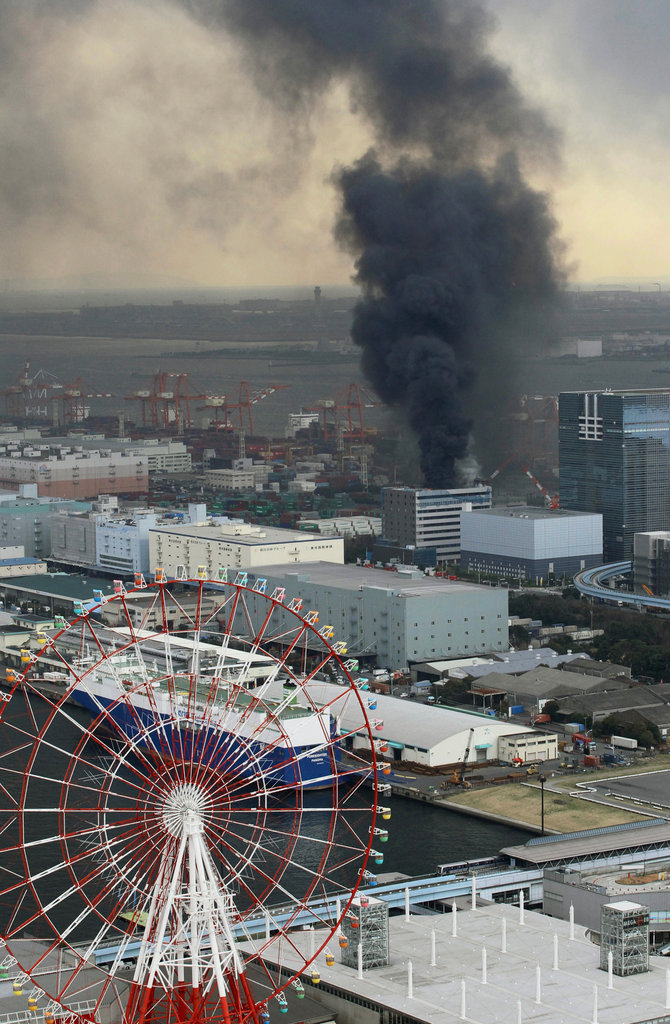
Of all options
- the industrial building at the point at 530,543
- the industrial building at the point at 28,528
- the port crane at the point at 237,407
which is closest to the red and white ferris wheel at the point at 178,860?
the industrial building at the point at 530,543

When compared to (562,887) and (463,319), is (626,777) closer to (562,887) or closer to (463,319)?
(562,887)

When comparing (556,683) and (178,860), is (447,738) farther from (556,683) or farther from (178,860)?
(178,860)

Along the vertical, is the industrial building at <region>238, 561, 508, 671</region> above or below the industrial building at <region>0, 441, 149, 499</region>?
below

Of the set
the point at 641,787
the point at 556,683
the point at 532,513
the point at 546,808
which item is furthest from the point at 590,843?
the point at 532,513

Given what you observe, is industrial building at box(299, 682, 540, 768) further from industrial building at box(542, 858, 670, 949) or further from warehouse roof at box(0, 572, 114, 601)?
warehouse roof at box(0, 572, 114, 601)

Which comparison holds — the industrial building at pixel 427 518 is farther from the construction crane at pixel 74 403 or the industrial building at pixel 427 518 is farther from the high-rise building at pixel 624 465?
the construction crane at pixel 74 403

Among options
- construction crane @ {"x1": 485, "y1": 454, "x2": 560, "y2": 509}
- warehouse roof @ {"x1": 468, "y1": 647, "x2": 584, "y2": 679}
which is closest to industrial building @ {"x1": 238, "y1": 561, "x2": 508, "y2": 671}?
warehouse roof @ {"x1": 468, "y1": 647, "x2": 584, "y2": 679}

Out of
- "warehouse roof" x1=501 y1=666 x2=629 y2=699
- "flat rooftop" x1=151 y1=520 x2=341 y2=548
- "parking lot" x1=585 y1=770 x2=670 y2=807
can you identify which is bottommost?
"parking lot" x1=585 y1=770 x2=670 y2=807
